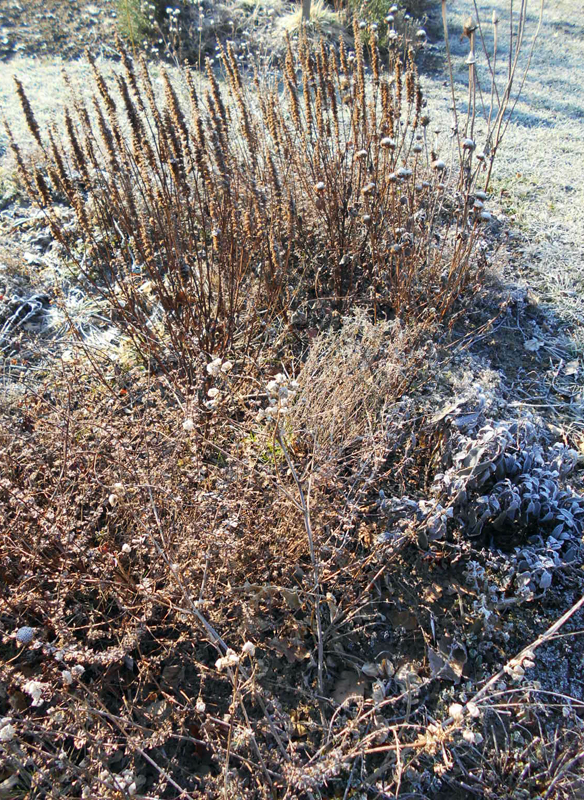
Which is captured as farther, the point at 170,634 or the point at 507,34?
the point at 507,34

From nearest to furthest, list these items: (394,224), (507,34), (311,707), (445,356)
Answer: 1. (311,707)
2. (445,356)
3. (394,224)
4. (507,34)

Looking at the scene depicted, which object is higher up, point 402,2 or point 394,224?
point 402,2

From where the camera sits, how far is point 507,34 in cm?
715

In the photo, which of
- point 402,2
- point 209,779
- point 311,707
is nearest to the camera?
point 209,779

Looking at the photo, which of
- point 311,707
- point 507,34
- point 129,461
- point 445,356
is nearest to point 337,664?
point 311,707

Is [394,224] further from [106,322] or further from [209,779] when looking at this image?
[209,779]

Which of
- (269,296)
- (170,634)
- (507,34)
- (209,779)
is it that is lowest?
(170,634)

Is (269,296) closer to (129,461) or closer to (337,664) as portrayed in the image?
(129,461)

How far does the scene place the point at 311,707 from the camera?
1.77 meters

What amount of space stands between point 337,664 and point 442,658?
1.20ft

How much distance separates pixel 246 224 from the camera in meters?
2.67

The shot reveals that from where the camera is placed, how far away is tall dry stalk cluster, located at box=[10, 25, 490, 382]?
262 cm

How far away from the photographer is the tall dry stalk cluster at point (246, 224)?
8.59 feet

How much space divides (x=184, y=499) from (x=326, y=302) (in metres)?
1.61
